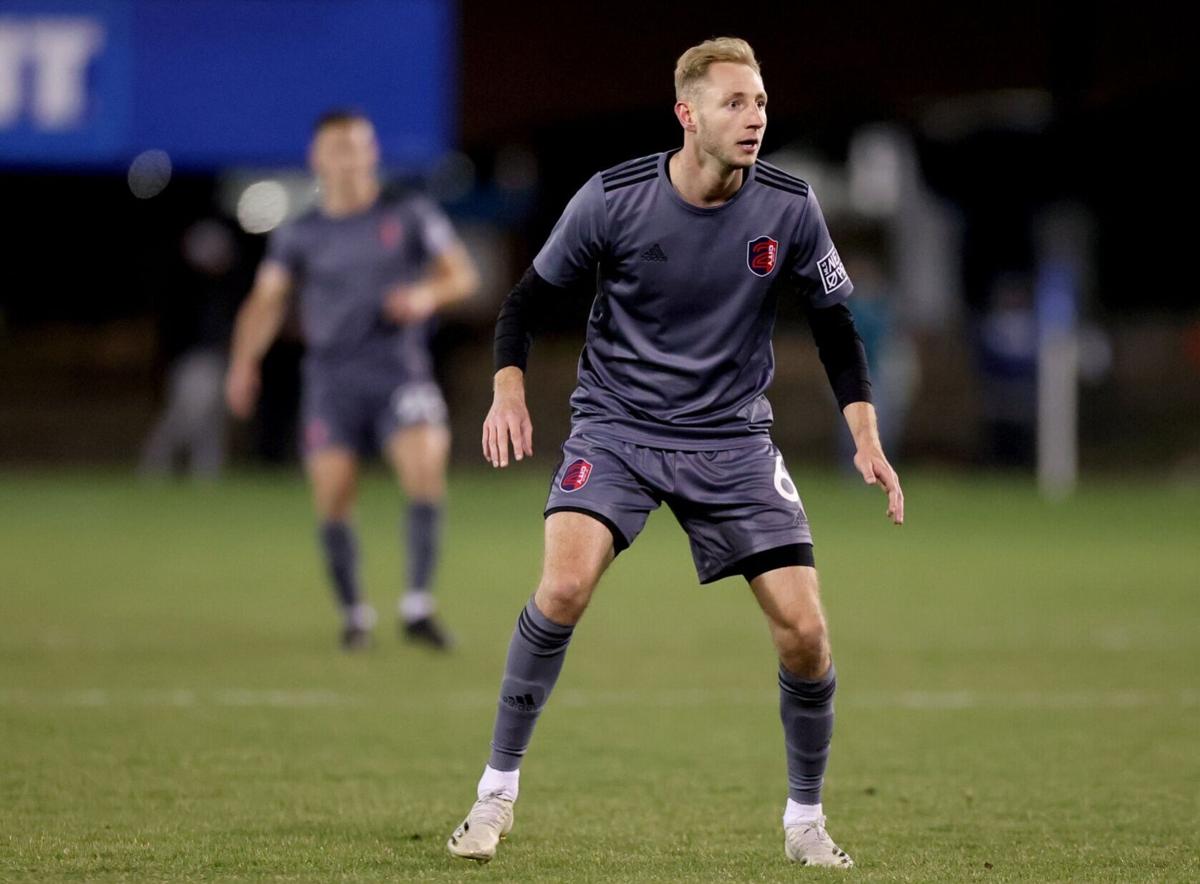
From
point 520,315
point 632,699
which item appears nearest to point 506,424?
point 520,315

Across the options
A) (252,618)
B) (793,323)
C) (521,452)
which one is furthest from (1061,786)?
(793,323)

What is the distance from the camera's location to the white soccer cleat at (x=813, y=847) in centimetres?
548

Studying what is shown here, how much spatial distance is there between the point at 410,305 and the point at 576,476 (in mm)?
4400

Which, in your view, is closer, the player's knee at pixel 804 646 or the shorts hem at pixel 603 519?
the player's knee at pixel 804 646

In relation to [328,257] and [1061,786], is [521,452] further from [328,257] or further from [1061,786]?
[328,257]

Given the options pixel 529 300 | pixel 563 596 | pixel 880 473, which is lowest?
pixel 563 596

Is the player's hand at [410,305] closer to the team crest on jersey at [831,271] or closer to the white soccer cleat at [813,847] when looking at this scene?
the team crest on jersey at [831,271]

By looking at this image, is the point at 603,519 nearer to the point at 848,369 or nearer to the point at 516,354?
the point at 516,354

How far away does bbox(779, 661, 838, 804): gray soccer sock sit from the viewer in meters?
5.69

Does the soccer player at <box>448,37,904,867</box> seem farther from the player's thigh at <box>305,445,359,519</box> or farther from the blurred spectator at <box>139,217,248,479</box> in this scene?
the blurred spectator at <box>139,217,248,479</box>

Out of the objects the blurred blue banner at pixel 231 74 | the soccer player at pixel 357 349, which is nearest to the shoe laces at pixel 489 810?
the soccer player at pixel 357 349

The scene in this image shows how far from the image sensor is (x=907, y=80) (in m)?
20.8

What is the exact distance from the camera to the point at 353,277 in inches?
401

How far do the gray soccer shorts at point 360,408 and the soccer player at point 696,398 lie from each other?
14.1 ft
